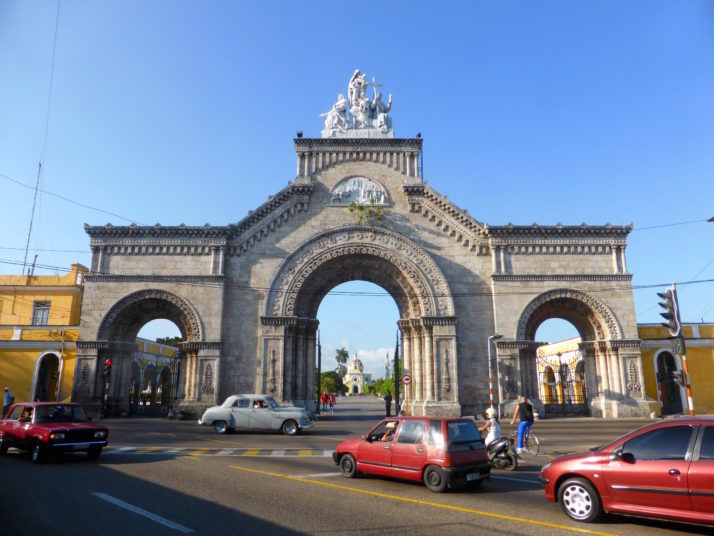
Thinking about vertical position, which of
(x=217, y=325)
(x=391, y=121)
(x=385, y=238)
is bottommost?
(x=217, y=325)

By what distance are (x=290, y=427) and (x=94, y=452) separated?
29.5ft

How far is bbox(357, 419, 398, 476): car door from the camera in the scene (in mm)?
10680

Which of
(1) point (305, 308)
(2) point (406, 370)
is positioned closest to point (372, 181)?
(1) point (305, 308)

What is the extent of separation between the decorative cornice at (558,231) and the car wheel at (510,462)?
1896 centimetres

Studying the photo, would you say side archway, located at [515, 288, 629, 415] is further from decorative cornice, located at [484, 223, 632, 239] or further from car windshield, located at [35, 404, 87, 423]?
car windshield, located at [35, 404, 87, 423]

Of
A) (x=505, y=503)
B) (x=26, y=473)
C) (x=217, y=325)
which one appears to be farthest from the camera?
(x=217, y=325)

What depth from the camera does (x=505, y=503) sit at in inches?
343

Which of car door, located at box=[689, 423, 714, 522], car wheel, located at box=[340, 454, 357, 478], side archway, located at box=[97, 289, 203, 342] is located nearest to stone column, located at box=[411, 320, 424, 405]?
side archway, located at box=[97, 289, 203, 342]

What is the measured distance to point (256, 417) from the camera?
21.4 metres

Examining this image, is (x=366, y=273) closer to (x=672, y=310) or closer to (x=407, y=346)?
(x=407, y=346)

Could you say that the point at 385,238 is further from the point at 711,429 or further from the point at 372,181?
the point at 711,429

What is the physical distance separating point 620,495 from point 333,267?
2425 centimetres

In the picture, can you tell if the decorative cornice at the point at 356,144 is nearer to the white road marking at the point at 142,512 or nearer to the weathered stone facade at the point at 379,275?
the weathered stone facade at the point at 379,275

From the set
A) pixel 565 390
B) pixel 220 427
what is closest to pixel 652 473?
pixel 220 427
